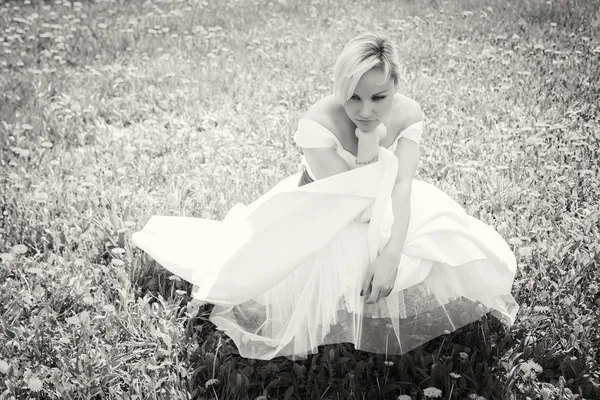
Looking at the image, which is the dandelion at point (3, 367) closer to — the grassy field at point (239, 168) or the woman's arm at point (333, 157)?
the grassy field at point (239, 168)

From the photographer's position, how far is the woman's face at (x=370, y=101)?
2.17 meters

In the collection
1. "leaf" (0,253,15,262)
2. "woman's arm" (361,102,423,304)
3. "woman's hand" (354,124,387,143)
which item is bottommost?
"leaf" (0,253,15,262)

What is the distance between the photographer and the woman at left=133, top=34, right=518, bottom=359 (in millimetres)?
2246

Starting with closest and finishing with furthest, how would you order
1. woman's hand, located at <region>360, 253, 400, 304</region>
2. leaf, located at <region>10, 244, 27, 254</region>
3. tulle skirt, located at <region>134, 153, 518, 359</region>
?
woman's hand, located at <region>360, 253, 400, 304</region>
tulle skirt, located at <region>134, 153, 518, 359</region>
leaf, located at <region>10, 244, 27, 254</region>

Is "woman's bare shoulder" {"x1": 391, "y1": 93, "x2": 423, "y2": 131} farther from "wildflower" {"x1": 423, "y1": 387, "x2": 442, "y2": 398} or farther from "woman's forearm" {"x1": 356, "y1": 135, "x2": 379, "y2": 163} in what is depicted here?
"wildflower" {"x1": 423, "y1": 387, "x2": 442, "y2": 398}

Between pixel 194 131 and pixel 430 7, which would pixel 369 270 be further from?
pixel 430 7

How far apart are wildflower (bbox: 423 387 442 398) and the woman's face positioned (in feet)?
3.48

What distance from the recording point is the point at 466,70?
516cm

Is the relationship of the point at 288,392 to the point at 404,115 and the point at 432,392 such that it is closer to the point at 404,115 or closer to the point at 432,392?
the point at 432,392

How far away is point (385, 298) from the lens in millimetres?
2367

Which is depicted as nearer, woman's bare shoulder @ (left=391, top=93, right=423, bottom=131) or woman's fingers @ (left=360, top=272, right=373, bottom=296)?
woman's fingers @ (left=360, top=272, right=373, bottom=296)

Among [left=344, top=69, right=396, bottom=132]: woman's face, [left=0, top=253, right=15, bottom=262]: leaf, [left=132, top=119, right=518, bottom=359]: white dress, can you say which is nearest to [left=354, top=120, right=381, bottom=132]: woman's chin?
[left=344, top=69, right=396, bottom=132]: woman's face

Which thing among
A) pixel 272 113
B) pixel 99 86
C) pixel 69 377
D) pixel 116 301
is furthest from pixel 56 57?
pixel 69 377

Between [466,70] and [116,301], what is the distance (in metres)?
3.88
